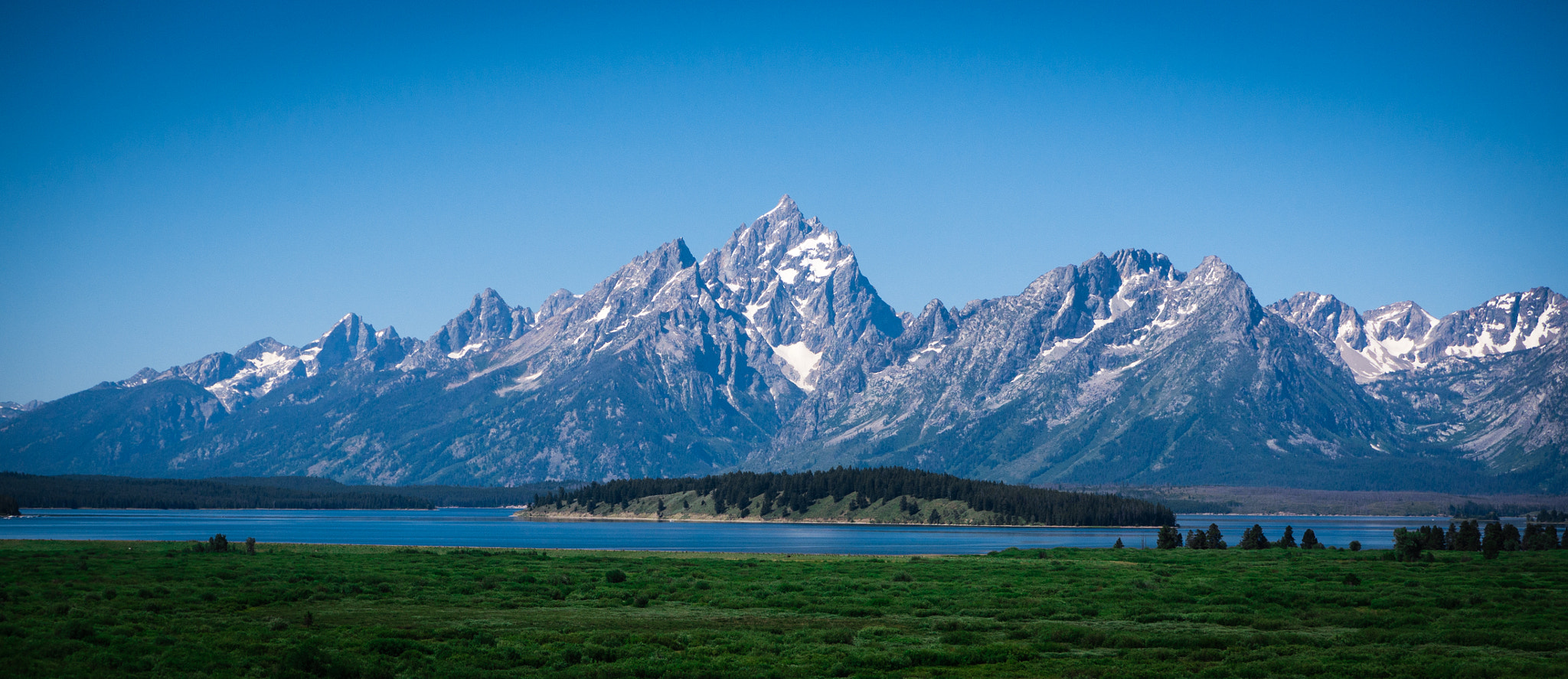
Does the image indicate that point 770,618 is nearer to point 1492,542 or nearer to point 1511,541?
point 1492,542

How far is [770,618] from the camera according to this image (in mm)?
57969

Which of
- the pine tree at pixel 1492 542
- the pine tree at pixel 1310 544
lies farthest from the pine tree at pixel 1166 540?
the pine tree at pixel 1492 542

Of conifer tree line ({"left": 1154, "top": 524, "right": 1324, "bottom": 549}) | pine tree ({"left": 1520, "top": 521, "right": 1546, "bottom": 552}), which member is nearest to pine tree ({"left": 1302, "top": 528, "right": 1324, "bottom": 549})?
conifer tree line ({"left": 1154, "top": 524, "right": 1324, "bottom": 549})

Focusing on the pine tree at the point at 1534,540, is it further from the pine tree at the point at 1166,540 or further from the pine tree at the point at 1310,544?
the pine tree at the point at 1166,540

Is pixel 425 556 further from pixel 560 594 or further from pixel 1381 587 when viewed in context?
pixel 1381 587

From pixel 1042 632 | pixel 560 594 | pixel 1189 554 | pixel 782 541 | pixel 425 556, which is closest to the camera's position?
pixel 1042 632

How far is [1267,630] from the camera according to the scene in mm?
53562

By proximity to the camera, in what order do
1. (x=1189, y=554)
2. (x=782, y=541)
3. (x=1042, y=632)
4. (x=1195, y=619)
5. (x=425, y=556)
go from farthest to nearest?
1. (x=782, y=541)
2. (x=1189, y=554)
3. (x=425, y=556)
4. (x=1195, y=619)
5. (x=1042, y=632)

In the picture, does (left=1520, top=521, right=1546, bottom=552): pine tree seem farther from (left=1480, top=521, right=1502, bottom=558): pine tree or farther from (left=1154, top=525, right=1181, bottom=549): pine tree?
(left=1154, top=525, right=1181, bottom=549): pine tree

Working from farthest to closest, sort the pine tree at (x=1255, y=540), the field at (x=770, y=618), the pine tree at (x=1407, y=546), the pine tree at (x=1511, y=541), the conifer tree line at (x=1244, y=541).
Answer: the conifer tree line at (x=1244, y=541) < the pine tree at (x=1255, y=540) < the pine tree at (x=1511, y=541) < the pine tree at (x=1407, y=546) < the field at (x=770, y=618)

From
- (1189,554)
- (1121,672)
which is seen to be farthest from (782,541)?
(1121,672)

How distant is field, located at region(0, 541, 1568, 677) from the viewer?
41.2 metres

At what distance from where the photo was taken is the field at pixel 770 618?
1622 inches

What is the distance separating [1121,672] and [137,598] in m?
47.8
